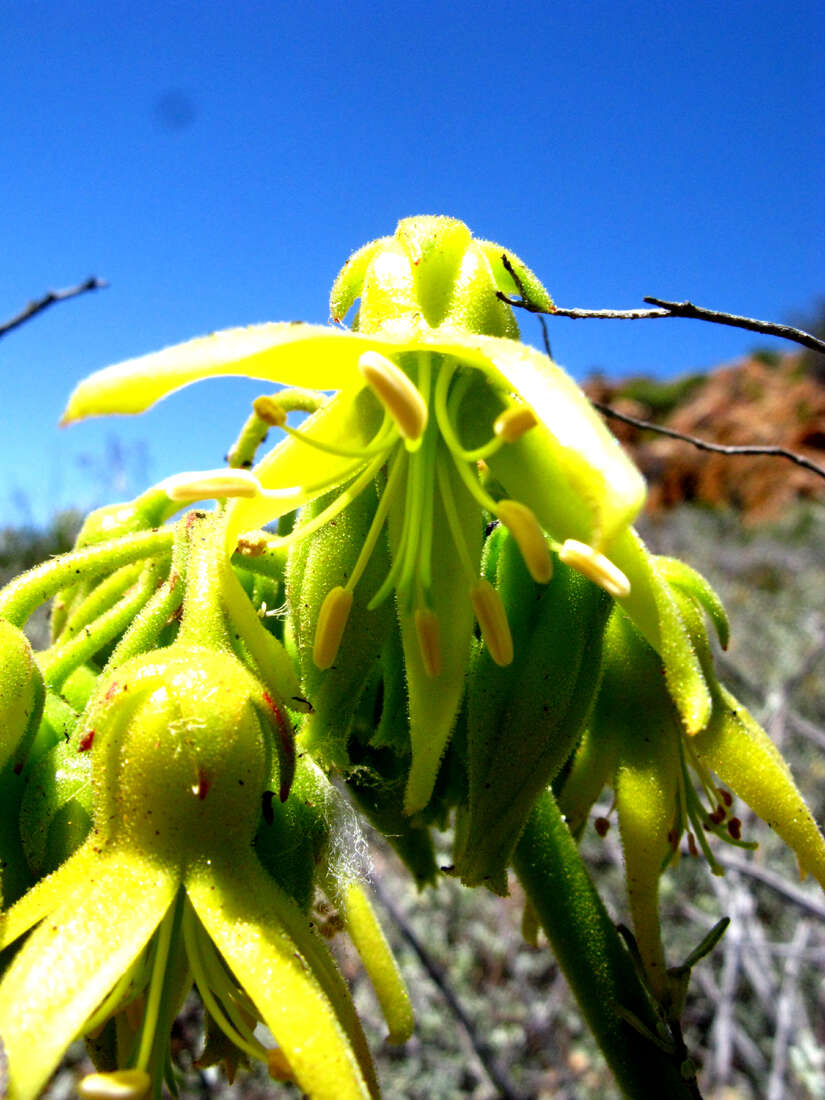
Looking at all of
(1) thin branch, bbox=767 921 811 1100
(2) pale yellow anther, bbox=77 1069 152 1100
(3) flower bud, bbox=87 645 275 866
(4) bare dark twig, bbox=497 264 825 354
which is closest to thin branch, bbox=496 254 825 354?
(4) bare dark twig, bbox=497 264 825 354

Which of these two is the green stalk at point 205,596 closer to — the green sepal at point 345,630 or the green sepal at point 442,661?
the green sepal at point 345,630

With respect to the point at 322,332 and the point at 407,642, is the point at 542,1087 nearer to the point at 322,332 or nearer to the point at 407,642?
the point at 407,642

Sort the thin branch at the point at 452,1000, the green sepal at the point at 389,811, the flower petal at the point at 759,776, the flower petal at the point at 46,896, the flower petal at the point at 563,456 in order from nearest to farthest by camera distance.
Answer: the flower petal at the point at 563,456, the flower petal at the point at 46,896, the flower petal at the point at 759,776, the green sepal at the point at 389,811, the thin branch at the point at 452,1000

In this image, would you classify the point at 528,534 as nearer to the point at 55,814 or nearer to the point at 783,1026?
the point at 55,814

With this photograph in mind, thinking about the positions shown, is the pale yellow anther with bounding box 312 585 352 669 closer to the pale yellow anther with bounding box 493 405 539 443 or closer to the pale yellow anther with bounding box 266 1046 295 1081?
the pale yellow anther with bounding box 493 405 539 443

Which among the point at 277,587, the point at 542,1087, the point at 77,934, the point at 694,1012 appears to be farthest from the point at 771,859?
the point at 77,934

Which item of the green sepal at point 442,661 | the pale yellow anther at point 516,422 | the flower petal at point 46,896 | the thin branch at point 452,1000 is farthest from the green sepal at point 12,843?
the thin branch at point 452,1000

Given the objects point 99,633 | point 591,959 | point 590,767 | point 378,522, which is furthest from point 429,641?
point 591,959
